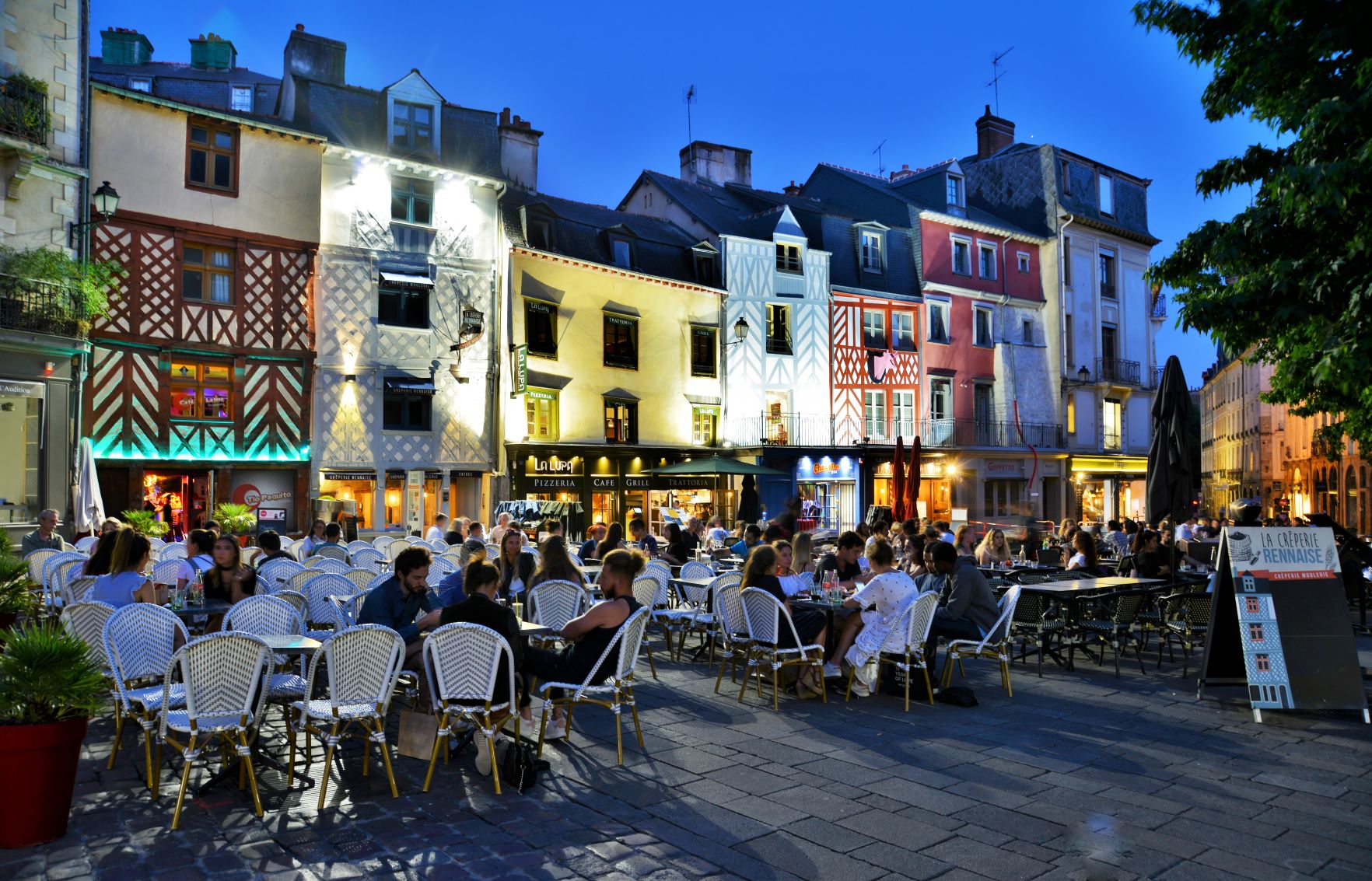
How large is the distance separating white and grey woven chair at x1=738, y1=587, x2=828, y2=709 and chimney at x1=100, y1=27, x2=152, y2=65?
139ft

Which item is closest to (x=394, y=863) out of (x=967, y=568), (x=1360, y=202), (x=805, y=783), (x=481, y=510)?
(x=805, y=783)

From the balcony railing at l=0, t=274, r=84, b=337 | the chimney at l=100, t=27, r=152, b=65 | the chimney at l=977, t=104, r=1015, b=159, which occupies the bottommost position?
the balcony railing at l=0, t=274, r=84, b=337

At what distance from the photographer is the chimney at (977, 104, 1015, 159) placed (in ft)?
130

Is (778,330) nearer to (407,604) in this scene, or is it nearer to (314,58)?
(314,58)

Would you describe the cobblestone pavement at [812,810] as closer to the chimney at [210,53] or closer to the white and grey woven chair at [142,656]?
the white and grey woven chair at [142,656]

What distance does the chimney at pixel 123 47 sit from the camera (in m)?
39.3

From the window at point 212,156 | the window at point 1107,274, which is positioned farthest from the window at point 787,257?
the window at point 212,156

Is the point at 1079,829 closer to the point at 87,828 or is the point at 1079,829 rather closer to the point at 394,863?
the point at 394,863

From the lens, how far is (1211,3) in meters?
8.45

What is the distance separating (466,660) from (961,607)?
4.64 m

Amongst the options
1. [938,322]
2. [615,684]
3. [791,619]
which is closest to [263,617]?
[615,684]

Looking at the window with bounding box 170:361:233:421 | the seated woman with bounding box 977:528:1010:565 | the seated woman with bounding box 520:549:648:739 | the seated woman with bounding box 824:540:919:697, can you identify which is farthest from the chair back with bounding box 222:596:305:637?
the window with bounding box 170:361:233:421

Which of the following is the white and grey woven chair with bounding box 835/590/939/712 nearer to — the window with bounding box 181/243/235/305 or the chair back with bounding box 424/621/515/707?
the chair back with bounding box 424/621/515/707

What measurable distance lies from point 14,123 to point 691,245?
17.5 m
